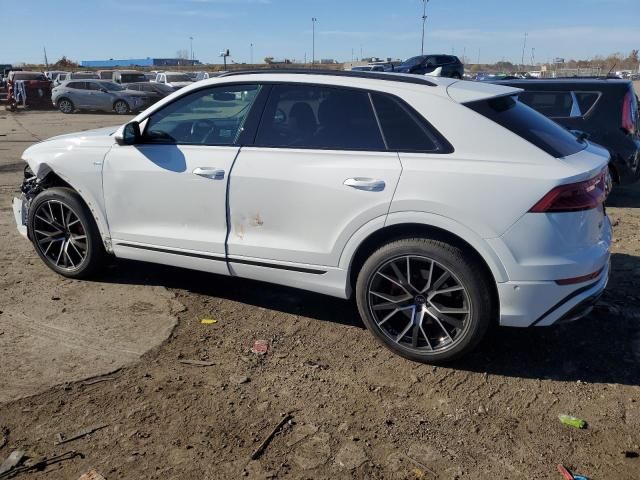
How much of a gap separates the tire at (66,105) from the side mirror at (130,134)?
85.2 feet

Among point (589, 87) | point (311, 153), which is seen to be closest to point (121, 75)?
point (589, 87)

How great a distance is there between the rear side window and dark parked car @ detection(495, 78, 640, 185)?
156 inches

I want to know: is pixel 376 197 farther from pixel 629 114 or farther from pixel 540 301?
pixel 629 114

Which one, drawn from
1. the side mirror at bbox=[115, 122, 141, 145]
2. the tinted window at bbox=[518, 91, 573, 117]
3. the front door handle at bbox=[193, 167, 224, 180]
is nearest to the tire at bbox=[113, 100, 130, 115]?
the tinted window at bbox=[518, 91, 573, 117]

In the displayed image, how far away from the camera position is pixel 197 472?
2.72 metres

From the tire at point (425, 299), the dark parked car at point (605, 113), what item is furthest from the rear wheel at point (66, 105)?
the tire at point (425, 299)

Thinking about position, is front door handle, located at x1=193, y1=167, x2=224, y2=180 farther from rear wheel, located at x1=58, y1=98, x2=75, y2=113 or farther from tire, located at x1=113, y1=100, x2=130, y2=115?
rear wheel, located at x1=58, y1=98, x2=75, y2=113

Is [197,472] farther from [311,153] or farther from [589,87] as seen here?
[589,87]

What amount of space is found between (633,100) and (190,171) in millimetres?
6203

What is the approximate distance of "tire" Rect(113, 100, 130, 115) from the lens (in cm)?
2672

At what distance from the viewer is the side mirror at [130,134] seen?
4.36 metres

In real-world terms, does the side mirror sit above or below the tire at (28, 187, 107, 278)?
above

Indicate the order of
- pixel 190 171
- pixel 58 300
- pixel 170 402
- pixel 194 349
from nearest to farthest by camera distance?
pixel 170 402 < pixel 194 349 < pixel 190 171 < pixel 58 300

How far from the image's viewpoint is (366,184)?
3580 mm
